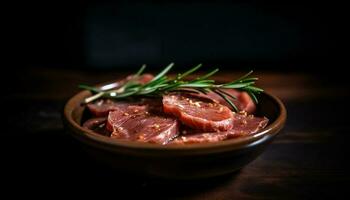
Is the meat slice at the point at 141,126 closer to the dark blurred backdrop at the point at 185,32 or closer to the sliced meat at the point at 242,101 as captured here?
the sliced meat at the point at 242,101

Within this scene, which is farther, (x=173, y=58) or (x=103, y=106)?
(x=173, y=58)

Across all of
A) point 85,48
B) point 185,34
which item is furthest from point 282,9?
point 85,48

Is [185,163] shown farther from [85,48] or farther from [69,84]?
[85,48]

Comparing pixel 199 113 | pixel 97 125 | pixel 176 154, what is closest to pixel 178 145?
pixel 176 154

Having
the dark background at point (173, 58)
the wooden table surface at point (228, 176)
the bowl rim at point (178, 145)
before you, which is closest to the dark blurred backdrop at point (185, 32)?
the dark background at point (173, 58)

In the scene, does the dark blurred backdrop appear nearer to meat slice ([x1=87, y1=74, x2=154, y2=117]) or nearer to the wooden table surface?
the wooden table surface

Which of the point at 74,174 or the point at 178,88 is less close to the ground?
the point at 178,88

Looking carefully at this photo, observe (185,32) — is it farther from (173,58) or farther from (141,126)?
(141,126)

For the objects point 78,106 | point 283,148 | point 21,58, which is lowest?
point 21,58
